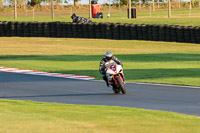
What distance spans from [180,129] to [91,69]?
1417 cm

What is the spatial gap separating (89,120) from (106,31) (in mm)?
29750

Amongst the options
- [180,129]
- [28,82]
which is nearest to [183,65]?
[28,82]

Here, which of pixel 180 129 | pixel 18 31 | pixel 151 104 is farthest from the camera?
pixel 18 31

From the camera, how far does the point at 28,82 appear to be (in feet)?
63.9

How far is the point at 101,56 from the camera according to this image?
29719 mm

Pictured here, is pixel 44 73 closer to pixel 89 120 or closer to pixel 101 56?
pixel 101 56

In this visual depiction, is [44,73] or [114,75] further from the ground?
[114,75]

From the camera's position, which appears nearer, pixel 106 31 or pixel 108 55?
pixel 108 55

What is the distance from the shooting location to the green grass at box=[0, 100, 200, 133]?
916cm

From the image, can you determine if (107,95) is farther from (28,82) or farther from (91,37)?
(91,37)

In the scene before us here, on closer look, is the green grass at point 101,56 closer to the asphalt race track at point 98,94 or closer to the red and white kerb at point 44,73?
the red and white kerb at point 44,73

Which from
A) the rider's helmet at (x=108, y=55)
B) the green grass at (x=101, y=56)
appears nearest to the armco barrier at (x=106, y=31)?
the green grass at (x=101, y=56)

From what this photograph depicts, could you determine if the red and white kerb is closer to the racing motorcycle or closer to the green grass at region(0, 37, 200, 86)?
the green grass at region(0, 37, 200, 86)

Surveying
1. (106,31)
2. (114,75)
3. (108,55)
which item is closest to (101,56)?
(106,31)
